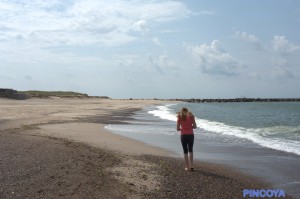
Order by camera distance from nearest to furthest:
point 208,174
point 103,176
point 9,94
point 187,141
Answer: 1. point 103,176
2. point 208,174
3. point 187,141
4. point 9,94

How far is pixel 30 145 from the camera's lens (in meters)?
13.2

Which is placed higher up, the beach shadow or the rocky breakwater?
the rocky breakwater

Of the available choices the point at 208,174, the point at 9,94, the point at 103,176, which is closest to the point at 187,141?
the point at 208,174

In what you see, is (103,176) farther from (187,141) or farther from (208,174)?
(187,141)

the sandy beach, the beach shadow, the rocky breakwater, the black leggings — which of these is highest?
the rocky breakwater

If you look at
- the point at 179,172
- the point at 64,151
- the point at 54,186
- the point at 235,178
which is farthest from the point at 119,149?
the point at 54,186

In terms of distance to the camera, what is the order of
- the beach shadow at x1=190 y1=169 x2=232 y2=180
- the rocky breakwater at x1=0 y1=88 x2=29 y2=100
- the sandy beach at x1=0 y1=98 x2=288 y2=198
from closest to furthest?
the sandy beach at x1=0 y1=98 x2=288 y2=198 → the beach shadow at x1=190 y1=169 x2=232 y2=180 → the rocky breakwater at x1=0 y1=88 x2=29 y2=100

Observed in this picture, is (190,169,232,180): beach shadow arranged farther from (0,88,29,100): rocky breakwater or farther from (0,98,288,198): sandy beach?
(0,88,29,100): rocky breakwater

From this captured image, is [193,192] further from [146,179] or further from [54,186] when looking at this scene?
[54,186]

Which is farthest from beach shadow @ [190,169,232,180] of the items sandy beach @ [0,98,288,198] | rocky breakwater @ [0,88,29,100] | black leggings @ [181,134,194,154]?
rocky breakwater @ [0,88,29,100]

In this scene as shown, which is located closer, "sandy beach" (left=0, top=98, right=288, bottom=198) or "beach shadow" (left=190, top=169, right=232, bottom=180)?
"sandy beach" (left=0, top=98, right=288, bottom=198)

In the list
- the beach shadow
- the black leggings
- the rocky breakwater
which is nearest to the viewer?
the beach shadow

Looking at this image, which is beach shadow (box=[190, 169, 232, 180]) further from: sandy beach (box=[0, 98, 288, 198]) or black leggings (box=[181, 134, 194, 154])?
black leggings (box=[181, 134, 194, 154])

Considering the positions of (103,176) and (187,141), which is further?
(187,141)
